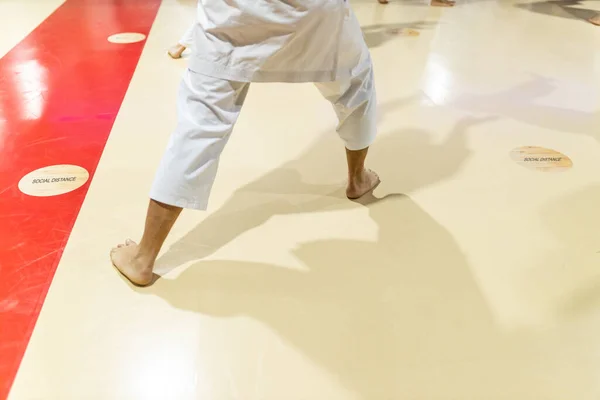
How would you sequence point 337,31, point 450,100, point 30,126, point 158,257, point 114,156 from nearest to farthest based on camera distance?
point 337,31
point 158,257
point 114,156
point 30,126
point 450,100

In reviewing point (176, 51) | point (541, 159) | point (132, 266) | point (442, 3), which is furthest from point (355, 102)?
point (442, 3)

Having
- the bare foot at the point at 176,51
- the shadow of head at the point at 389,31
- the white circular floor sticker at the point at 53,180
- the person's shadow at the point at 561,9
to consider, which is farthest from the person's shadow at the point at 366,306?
A: the person's shadow at the point at 561,9

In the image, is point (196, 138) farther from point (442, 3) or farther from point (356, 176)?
point (442, 3)

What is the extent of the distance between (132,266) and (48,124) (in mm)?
730

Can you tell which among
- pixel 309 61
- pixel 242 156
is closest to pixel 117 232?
pixel 242 156

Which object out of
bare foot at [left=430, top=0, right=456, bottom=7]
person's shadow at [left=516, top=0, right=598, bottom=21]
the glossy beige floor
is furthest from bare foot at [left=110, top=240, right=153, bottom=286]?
person's shadow at [left=516, top=0, right=598, bottom=21]

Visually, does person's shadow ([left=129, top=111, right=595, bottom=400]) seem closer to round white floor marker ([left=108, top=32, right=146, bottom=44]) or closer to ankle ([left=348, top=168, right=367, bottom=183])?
ankle ([left=348, top=168, right=367, bottom=183])

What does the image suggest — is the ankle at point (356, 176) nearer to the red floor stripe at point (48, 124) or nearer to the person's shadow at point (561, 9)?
the red floor stripe at point (48, 124)

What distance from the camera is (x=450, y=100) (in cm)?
169

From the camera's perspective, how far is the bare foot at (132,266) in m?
0.93

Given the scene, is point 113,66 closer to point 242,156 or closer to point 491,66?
point 242,156

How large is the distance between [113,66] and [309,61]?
4.19 feet

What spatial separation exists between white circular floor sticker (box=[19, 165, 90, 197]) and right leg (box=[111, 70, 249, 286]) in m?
0.41

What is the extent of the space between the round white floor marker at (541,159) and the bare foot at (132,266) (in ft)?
3.17
